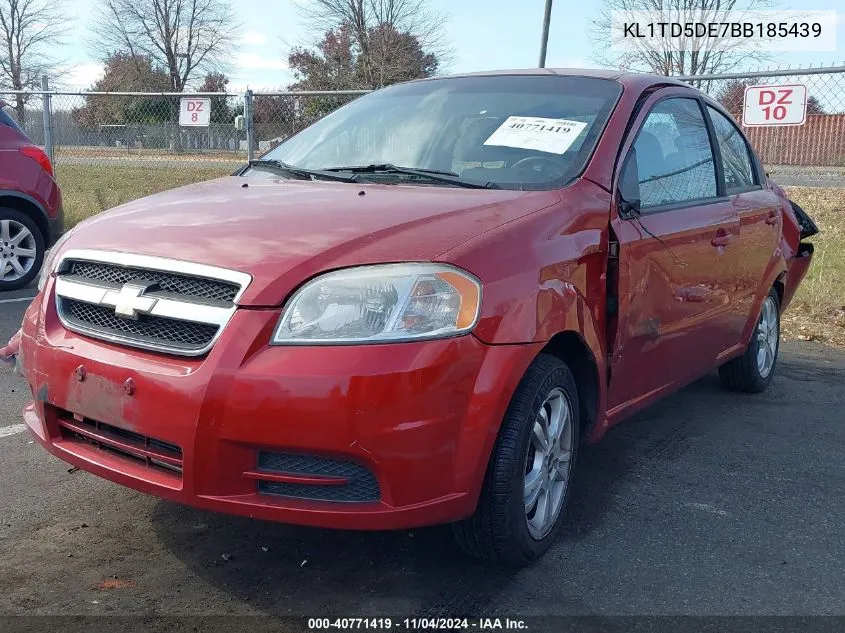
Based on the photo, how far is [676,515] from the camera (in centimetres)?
339

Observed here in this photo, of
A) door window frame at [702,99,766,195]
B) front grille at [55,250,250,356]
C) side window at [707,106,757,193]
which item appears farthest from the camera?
door window frame at [702,99,766,195]

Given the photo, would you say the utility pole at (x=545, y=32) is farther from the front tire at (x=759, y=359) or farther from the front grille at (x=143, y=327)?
the front grille at (x=143, y=327)

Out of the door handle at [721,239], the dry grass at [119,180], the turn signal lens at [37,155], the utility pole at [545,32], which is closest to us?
the door handle at [721,239]

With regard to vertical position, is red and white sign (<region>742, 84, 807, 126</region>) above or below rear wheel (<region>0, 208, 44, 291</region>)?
above

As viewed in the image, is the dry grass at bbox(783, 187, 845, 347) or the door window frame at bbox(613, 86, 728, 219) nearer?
the door window frame at bbox(613, 86, 728, 219)

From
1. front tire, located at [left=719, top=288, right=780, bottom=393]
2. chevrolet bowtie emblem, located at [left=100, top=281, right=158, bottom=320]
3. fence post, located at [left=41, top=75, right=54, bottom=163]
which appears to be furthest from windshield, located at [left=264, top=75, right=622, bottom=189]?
fence post, located at [left=41, top=75, right=54, bottom=163]

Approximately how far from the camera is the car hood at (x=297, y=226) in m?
2.54

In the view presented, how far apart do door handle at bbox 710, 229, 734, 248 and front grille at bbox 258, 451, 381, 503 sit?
2.22 m

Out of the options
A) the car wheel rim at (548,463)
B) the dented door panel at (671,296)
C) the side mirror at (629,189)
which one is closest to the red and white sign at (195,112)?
the dented door panel at (671,296)

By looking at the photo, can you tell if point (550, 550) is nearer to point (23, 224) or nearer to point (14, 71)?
point (23, 224)

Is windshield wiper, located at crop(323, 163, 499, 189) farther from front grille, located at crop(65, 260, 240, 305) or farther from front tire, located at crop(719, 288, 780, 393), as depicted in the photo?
front tire, located at crop(719, 288, 780, 393)

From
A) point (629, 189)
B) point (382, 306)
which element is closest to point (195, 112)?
point (629, 189)

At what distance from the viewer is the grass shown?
7293 mm

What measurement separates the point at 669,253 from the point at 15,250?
5.98m
